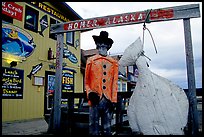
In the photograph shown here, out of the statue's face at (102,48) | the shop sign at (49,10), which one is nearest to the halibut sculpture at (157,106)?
the statue's face at (102,48)

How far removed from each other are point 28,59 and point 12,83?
1159mm

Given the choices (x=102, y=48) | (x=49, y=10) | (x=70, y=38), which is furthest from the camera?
(x=70, y=38)

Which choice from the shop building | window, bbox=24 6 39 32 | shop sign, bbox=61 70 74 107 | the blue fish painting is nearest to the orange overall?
the shop building

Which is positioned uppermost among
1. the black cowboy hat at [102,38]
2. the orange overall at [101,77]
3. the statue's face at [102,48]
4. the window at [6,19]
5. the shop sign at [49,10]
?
the shop sign at [49,10]

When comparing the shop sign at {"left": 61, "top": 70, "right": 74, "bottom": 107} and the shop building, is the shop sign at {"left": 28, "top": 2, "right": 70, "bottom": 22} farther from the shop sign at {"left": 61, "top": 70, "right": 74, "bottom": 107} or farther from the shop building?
the shop sign at {"left": 61, "top": 70, "right": 74, "bottom": 107}

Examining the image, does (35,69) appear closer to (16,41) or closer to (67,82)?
(16,41)

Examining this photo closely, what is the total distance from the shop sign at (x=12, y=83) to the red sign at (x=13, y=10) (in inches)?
72.7

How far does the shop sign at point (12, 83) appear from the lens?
25.5 feet

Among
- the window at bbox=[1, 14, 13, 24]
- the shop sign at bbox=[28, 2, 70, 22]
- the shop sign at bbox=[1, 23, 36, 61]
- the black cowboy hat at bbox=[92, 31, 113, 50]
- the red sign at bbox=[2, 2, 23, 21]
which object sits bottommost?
the black cowboy hat at bbox=[92, 31, 113, 50]

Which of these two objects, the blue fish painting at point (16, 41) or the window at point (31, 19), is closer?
the blue fish painting at point (16, 41)

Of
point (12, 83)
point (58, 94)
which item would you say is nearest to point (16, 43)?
point (12, 83)

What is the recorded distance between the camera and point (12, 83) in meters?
8.04

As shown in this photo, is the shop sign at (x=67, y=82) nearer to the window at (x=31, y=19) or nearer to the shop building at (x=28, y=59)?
the shop building at (x=28, y=59)

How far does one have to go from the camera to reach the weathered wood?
3824 millimetres
